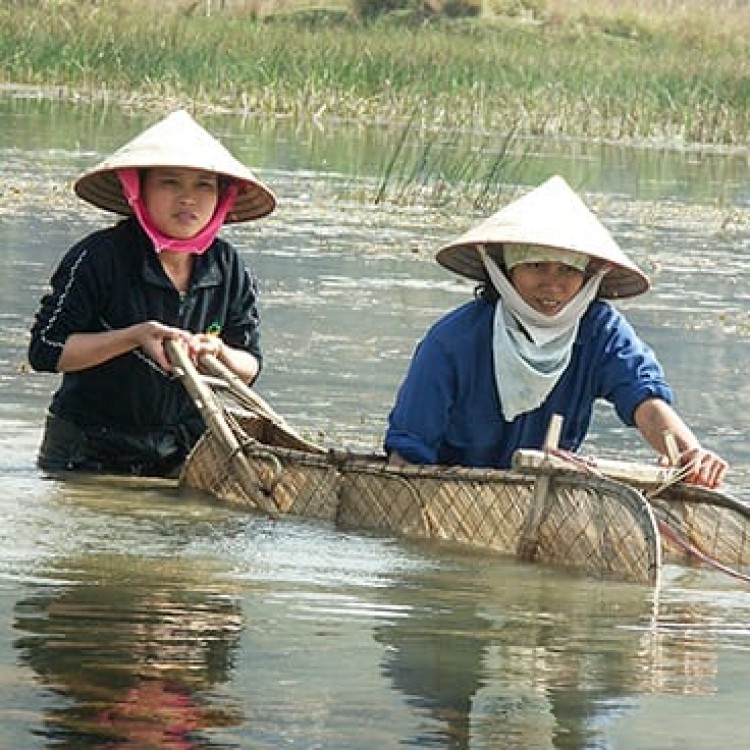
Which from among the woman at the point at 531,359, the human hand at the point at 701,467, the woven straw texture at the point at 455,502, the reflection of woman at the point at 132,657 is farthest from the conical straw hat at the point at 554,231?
the reflection of woman at the point at 132,657

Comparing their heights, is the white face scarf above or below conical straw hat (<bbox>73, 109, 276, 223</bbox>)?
below

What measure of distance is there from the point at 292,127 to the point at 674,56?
38.2 ft

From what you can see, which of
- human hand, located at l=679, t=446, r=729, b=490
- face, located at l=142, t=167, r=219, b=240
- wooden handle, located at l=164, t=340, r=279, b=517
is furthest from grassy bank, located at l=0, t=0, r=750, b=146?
human hand, located at l=679, t=446, r=729, b=490

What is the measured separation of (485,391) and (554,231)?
0.47 meters

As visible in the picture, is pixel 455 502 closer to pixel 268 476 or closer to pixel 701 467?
pixel 701 467

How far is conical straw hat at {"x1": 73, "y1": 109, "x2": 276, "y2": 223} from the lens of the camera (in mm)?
7820

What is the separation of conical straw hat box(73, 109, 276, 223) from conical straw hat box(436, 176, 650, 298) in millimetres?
788

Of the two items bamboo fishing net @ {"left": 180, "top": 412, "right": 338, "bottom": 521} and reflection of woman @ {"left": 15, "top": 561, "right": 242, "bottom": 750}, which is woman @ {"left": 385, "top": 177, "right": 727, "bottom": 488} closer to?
bamboo fishing net @ {"left": 180, "top": 412, "right": 338, "bottom": 521}

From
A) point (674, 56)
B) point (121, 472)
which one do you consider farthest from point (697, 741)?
point (674, 56)

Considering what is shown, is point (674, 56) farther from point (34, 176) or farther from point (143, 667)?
point (143, 667)

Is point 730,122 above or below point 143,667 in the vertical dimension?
above

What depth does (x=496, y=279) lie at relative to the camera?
7.30m

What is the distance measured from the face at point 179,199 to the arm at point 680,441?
1426 millimetres

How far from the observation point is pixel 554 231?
720 centimetres
